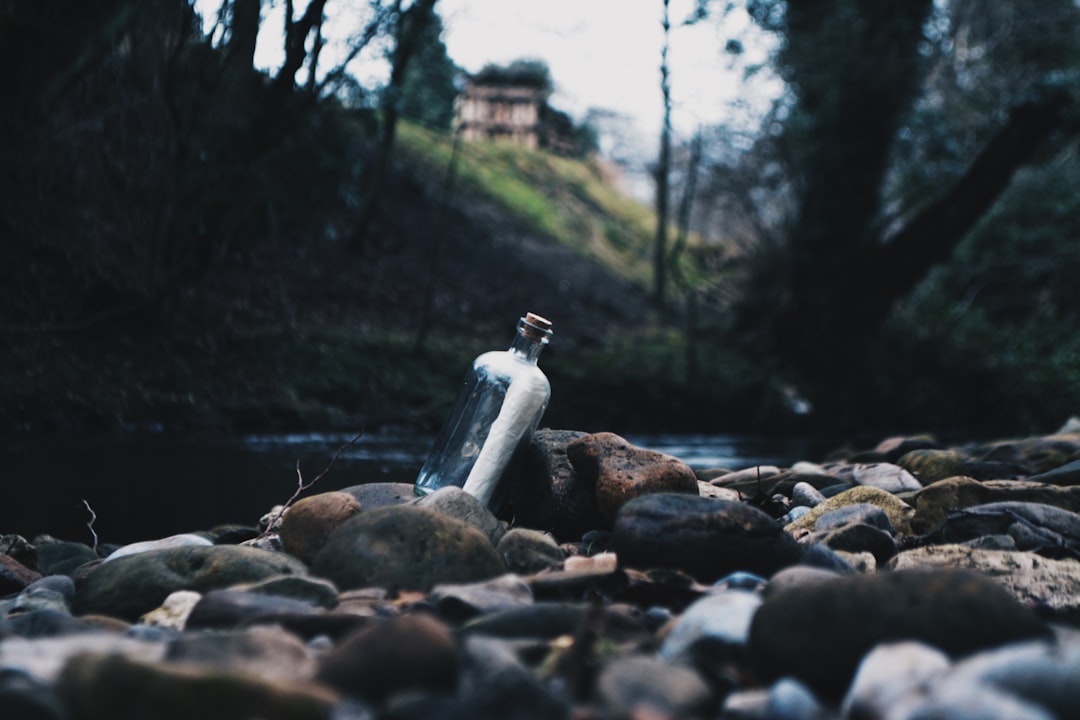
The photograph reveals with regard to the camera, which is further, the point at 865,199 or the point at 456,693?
the point at 865,199

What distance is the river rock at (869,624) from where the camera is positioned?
5.48 ft

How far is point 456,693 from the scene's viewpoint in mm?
1526

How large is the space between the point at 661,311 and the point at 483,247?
3492 mm

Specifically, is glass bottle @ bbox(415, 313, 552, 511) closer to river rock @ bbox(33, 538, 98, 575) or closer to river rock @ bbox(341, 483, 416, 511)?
river rock @ bbox(341, 483, 416, 511)

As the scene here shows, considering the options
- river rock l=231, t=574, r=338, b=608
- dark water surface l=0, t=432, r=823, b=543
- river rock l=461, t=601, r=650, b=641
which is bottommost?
dark water surface l=0, t=432, r=823, b=543

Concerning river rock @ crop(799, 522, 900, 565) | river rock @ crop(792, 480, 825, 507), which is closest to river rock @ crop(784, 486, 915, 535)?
river rock @ crop(792, 480, 825, 507)

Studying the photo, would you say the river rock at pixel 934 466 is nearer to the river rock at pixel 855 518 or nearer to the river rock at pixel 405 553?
the river rock at pixel 855 518

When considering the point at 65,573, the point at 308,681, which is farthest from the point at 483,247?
the point at 308,681

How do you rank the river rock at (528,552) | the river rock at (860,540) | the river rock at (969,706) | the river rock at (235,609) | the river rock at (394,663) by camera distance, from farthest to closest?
the river rock at (860,540) < the river rock at (528,552) < the river rock at (235,609) < the river rock at (394,663) < the river rock at (969,706)

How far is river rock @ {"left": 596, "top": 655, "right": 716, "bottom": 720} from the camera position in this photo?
4.67ft

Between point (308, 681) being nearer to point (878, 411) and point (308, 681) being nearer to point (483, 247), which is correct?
point (878, 411)

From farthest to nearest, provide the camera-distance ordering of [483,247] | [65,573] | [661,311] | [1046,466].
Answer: [661,311] → [483,247] → [1046,466] → [65,573]

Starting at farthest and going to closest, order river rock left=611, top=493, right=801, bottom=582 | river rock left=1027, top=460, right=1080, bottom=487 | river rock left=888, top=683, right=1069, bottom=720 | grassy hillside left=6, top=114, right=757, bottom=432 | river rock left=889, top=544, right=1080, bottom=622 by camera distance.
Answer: grassy hillside left=6, top=114, right=757, bottom=432 < river rock left=1027, top=460, right=1080, bottom=487 < river rock left=611, top=493, right=801, bottom=582 < river rock left=889, top=544, right=1080, bottom=622 < river rock left=888, top=683, right=1069, bottom=720

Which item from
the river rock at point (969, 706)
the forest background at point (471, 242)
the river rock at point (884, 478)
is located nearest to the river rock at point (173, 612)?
the river rock at point (969, 706)
